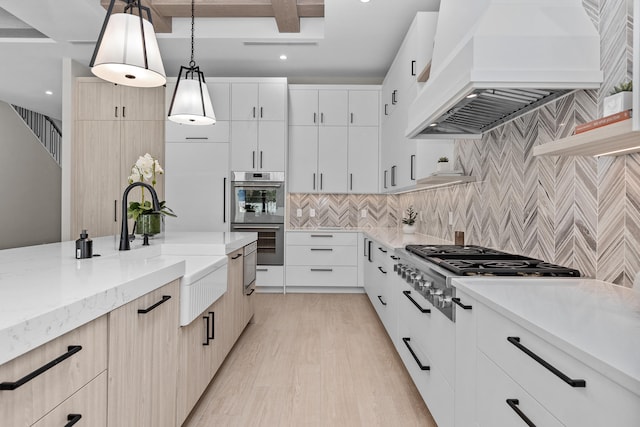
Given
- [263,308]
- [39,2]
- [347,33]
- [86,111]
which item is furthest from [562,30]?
[86,111]

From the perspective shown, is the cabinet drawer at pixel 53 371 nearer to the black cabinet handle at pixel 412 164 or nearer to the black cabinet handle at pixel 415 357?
the black cabinet handle at pixel 415 357

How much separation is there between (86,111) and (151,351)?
4403 millimetres

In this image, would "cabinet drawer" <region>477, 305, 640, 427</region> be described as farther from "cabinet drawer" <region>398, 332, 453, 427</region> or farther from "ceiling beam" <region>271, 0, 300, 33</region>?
"ceiling beam" <region>271, 0, 300, 33</region>

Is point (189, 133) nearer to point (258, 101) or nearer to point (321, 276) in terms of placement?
point (258, 101)

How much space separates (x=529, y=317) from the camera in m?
1.00

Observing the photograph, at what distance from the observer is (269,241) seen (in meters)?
4.77

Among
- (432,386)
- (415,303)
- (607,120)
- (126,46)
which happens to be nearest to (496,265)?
(415,303)

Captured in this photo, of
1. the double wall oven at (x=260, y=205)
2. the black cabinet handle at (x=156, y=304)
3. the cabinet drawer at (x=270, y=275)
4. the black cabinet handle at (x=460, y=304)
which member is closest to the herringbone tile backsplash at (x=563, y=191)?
the black cabinet handle at (x=460, y=304)

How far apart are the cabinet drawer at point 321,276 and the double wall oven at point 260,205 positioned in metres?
0.41

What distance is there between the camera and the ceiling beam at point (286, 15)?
138 inches

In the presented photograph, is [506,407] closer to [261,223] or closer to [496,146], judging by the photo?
[496,146]

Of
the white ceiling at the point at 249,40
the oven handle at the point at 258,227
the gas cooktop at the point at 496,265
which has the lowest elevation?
the gas cooktop at the point at 496,265

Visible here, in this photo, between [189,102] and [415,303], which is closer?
[415,303]

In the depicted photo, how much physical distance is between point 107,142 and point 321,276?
10.4 ft
